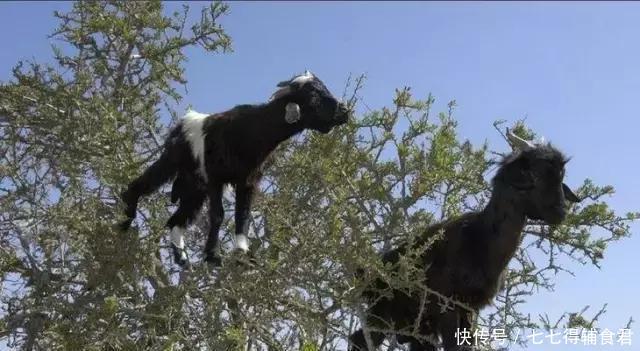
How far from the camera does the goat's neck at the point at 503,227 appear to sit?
6.58 m

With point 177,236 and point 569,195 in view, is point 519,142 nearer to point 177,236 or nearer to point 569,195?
point 569,195

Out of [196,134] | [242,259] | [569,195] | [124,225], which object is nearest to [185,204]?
[196,134]

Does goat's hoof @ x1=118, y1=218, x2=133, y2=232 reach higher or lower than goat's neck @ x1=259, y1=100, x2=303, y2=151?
lower

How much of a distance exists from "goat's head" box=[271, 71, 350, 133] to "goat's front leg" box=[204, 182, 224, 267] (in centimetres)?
86

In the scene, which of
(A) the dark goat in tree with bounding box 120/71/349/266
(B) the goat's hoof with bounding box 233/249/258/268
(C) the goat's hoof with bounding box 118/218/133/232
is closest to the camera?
(B) the goat's hoof with bounding box 233/249/258/268

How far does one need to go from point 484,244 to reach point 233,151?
221 centimetres

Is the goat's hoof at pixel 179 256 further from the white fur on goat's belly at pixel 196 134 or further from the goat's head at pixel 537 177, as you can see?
the goat's head at pixel 537 177

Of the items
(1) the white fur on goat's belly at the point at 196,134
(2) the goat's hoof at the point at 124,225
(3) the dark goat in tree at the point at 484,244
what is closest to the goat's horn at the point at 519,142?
(3) the dark goat in tree at the point at 484,244

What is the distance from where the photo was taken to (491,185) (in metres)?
6.98

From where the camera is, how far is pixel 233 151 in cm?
679

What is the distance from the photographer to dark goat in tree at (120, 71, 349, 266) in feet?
22.0

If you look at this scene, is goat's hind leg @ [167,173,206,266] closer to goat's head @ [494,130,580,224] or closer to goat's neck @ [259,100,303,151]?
goat's neck @ [259,100,303,151]

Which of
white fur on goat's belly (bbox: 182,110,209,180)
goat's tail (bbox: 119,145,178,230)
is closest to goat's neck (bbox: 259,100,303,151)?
white fur on goat's belly (bbox: 182,110,209,180)

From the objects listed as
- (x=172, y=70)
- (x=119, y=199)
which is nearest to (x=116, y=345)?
(x=119, y=199)
